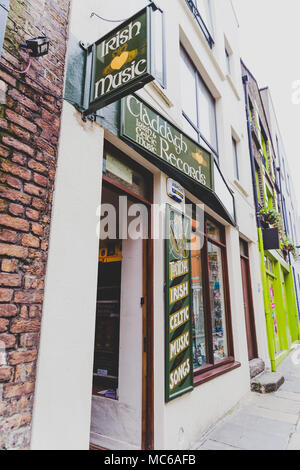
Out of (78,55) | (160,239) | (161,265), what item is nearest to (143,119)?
(78,55)

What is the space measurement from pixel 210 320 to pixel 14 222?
389cm

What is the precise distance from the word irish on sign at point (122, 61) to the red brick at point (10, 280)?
155 cm

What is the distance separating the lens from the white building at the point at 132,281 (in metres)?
2.19

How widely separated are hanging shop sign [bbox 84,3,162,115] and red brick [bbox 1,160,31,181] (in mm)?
838

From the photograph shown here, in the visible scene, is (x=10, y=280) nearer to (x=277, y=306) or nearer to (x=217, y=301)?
(x=217, y=301)

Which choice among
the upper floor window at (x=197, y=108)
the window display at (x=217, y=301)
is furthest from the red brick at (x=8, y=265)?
the window display at (x=217, y=301)

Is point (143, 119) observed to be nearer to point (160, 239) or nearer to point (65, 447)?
point (160, 239)

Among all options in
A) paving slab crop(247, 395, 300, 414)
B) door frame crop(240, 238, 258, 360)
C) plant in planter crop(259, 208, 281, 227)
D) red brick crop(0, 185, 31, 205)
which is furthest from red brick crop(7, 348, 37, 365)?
plant in planter crop(259, 208, 281, 227)

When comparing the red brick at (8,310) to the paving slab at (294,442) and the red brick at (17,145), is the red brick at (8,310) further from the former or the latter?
A: the paving slab at (294,442)

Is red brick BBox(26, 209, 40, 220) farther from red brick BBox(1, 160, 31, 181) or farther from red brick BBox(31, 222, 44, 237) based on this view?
red brick BBox(1, 160, 31, 181)

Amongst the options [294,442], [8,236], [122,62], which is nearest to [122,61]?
[122,62]

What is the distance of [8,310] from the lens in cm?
190

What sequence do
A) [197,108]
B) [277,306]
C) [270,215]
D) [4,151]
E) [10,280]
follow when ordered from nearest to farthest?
[10,280]
[4,151]
[197,108]
[270,215]
[277,306]

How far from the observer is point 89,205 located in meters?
2.55
